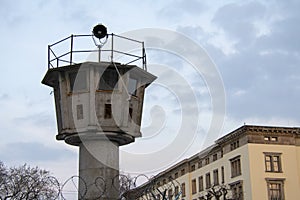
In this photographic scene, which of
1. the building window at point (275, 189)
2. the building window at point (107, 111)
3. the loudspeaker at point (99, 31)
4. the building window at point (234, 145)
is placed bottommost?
the building window at point (107, 111)

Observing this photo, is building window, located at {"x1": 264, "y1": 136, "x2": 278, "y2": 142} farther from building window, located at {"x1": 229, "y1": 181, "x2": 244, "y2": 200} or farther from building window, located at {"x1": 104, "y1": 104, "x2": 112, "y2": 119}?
building window, located at {"x1": 104, "y1": 104, "x2": 112, "y2": 119}

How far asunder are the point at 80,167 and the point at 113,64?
3601 millimetres

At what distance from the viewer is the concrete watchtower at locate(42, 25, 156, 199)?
1706 cm

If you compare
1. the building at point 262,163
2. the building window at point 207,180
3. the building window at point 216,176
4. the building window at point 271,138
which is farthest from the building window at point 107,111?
the building window at point 207,180

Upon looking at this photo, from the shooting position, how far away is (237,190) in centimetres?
6794

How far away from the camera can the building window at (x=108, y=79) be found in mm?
17359

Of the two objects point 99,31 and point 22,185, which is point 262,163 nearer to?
point 22,185

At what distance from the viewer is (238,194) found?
6688 cm

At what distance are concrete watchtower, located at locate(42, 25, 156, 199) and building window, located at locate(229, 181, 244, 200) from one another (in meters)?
51.5

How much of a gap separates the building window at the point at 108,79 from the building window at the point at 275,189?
51595mm

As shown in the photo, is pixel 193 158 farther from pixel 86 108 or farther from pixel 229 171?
pixel 86 108

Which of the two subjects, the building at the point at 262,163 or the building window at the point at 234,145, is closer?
the building at the point at 262,163

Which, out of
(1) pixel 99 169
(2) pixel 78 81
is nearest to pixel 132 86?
(2) pixel 78 81

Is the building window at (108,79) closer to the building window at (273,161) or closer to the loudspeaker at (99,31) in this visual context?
the loudspeaker at (99,31)
